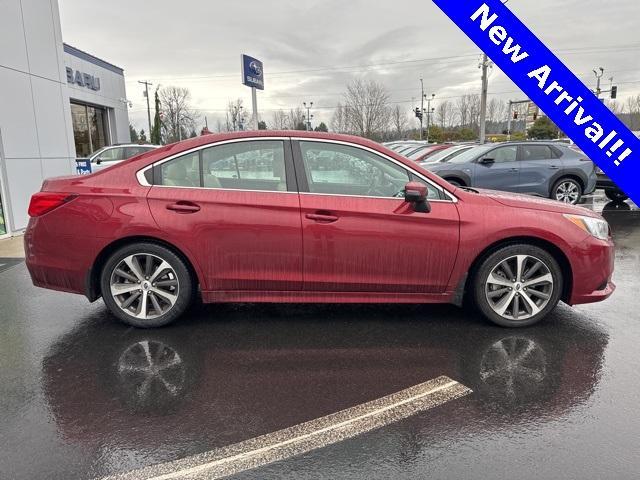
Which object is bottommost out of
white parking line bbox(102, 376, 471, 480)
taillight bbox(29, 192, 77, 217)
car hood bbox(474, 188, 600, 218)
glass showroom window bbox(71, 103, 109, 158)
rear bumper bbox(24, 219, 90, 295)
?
white parking line bbox(102, 376, 471, 480)

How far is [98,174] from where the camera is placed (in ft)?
14.0

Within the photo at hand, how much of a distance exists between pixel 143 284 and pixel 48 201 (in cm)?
109

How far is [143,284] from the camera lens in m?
4.22

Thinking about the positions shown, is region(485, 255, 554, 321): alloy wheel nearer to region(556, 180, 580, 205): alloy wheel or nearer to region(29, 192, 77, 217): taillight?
region(29, 192, 77, 217): taillight

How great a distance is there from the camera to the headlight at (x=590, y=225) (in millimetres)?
4246

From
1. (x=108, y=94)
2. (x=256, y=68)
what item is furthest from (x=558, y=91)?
(x=108, y=94)

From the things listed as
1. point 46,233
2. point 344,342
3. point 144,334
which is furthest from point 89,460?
point 46,233

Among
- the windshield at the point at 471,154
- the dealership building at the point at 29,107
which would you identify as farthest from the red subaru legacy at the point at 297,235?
the windshield at the point at 471,154

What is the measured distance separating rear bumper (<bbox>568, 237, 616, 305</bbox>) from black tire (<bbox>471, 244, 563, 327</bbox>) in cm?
14

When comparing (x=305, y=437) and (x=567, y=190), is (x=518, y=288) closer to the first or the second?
(x=305, y=437)

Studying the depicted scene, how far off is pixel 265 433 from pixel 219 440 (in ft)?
0.85

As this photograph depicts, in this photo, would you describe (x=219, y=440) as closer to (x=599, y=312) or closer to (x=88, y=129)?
(x=599, y=312)

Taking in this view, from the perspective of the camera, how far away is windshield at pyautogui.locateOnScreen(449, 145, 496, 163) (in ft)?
39.1

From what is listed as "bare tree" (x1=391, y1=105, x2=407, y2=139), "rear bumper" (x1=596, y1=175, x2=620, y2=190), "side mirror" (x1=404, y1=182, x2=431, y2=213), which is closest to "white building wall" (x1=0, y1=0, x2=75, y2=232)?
"side mirror" (x1=404, y1=182, x2=431, y2=213)
